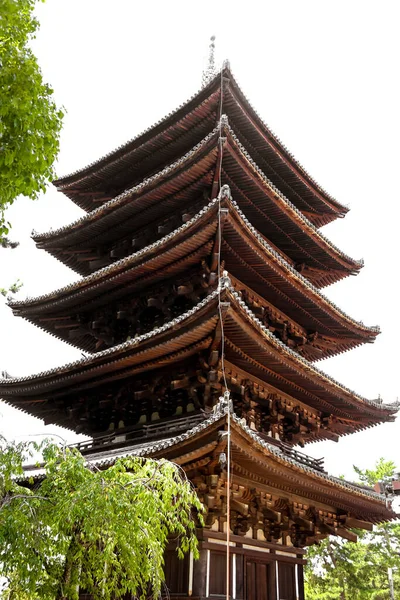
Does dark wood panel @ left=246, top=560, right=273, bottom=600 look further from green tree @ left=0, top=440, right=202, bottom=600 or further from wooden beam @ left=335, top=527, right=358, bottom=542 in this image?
green tree @ left=0, top=440, right=202, bottom=600

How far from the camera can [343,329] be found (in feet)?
51.7

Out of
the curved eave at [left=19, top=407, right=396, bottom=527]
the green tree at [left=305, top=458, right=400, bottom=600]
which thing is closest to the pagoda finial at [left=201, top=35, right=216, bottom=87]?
the curved eave at [left=19, top=407, right=396, bottom=527]

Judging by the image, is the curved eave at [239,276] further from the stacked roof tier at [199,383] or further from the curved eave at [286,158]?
the curved eave at [286,158]

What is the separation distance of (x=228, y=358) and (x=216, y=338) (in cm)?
A: 111

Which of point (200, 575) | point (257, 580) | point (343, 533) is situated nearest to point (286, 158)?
point (343, 533)

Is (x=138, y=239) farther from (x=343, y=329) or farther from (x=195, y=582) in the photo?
(x=195, y=582)

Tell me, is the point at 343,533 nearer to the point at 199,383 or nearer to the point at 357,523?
the point at 357,523

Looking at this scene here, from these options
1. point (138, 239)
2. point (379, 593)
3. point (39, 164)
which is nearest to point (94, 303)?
point (138, 239)

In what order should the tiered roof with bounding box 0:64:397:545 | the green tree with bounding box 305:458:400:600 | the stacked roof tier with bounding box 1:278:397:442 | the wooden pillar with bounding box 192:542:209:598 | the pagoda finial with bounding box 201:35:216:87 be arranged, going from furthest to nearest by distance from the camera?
1. the green tree with bounding box 305:458:400:600
2. the pagoda finial with bounding box 201:35:216:87
3. the tiered roof with bounding box 0:64:397:545
4. the stacked roof tier with bounding box 1:278:397:442
5. the wooden pillar with bounding box 192:542:209:598

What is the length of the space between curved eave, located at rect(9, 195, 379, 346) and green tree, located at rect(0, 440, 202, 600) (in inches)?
259

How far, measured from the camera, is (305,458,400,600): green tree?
3053cm

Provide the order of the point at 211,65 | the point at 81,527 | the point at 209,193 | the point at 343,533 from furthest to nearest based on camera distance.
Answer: the point at 211,65
the point at 209,193
the point at 343,533
the point at 81,527

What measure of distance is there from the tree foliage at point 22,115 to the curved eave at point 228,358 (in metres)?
4.78

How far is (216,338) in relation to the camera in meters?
10.5
